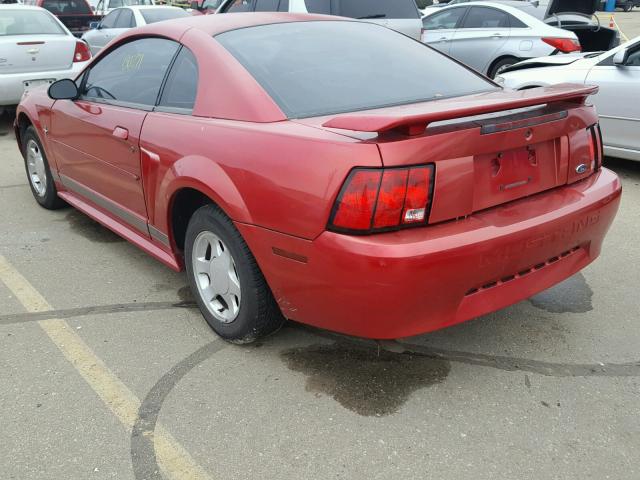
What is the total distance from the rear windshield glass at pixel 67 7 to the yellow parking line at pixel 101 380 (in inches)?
563

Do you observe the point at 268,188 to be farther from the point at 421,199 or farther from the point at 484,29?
the point at 484,29

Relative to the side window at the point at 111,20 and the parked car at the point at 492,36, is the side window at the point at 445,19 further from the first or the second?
the side window at the point at 111,20

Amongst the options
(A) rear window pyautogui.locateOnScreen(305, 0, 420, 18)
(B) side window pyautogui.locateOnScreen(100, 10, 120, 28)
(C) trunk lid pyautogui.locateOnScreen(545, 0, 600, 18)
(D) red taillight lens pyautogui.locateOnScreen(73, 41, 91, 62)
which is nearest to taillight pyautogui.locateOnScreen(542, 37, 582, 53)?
(C) trunk lid pyautogui.locateOnScreen(545, 0, 600, 18)

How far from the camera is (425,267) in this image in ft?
7.44

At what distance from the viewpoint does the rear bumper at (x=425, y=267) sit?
7.47ft

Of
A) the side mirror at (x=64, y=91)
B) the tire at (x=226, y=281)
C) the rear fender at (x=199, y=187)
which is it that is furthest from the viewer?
the side mirror at (x=64, y=91)

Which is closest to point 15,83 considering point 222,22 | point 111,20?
point 111,20

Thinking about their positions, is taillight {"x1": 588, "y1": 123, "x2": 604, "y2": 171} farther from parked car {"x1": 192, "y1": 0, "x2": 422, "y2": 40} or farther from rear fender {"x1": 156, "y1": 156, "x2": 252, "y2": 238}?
parked car {"x1": 192, "y1": 0, "x2": 422, "y2": 40}

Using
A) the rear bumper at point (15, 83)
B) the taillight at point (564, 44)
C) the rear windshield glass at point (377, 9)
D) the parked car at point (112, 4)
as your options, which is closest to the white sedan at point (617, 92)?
the rear windshield glass at point (377, 9)

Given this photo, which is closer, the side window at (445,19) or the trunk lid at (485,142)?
the trunk lid at (485,142)

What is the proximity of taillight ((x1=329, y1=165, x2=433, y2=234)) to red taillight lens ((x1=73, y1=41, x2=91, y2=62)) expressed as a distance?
7217 mm

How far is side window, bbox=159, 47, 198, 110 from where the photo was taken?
312 cm

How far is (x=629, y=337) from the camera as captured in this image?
3.10m

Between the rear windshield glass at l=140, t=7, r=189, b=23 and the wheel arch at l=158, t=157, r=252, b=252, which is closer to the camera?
the wheel arch at l=158, t=157, r=252, b=252
